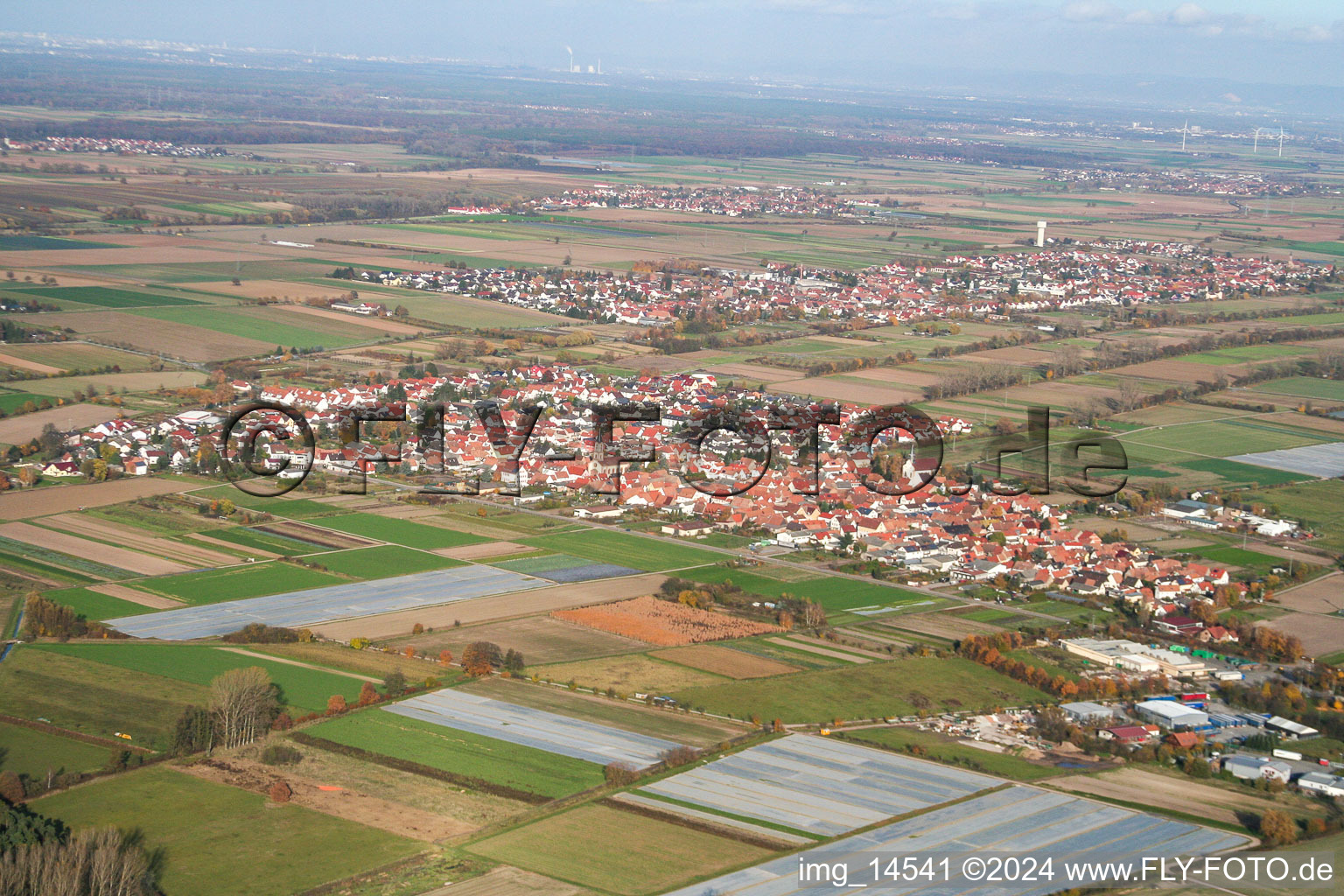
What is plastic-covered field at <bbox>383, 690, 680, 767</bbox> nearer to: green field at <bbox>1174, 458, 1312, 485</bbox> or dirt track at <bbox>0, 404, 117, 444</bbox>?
dirt track at <bbox>0, 404, 117, 444</bbox>

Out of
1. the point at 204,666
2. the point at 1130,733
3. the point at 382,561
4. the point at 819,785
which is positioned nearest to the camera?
the point at 819,785

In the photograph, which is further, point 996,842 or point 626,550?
point 626,550

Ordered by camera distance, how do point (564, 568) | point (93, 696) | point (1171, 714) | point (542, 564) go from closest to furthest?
point (93, 696) < point (1171, 714) < point (564, 568) < point (542, 564)

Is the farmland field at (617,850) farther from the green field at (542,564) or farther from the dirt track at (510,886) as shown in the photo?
the green field at (542,564)

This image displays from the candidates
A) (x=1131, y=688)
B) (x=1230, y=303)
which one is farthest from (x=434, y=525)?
(x=1230, y=303)

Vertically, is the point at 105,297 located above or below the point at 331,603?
above

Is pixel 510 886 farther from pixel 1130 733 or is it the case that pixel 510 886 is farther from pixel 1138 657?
pixel 1138 657

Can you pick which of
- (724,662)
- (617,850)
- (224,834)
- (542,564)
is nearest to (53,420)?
(542,564)
